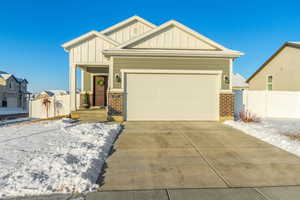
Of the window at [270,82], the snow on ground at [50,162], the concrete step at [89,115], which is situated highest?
the window at [270,82]

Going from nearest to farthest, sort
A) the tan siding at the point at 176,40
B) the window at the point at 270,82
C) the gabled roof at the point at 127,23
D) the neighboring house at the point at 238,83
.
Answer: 1. the tan siding at the point at 176,40
2. the gabled roof at the point at 127,23
3. the window at the point at 270,82
4. the neighboring house at the point at 238,83

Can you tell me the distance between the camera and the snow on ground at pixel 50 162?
8.67 feet

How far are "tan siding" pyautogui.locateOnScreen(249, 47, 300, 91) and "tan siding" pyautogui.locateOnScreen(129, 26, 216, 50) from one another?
8.75 m

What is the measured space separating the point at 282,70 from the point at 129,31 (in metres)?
13.1

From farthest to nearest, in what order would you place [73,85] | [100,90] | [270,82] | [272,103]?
[270,82]
[100,90]
[272,103]
[73,85]

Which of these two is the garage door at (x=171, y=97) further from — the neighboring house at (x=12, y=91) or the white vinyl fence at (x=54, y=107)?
the neighboring house at (x=12, y=91)

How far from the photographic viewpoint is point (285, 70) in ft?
46.0

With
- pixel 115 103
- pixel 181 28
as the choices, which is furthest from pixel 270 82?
pixel 115 103

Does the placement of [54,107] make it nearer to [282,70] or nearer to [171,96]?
[171,96]

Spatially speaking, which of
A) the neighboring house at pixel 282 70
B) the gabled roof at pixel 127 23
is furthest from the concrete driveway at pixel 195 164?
the neighboring house at pixel 282 70

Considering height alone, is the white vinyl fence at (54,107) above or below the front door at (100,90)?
below

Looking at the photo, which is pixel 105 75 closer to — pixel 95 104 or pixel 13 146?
pixel 95 104

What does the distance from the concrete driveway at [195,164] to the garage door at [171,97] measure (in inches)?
119

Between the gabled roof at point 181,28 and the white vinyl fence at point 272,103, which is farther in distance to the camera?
the white vinyl fence at point 272,103
